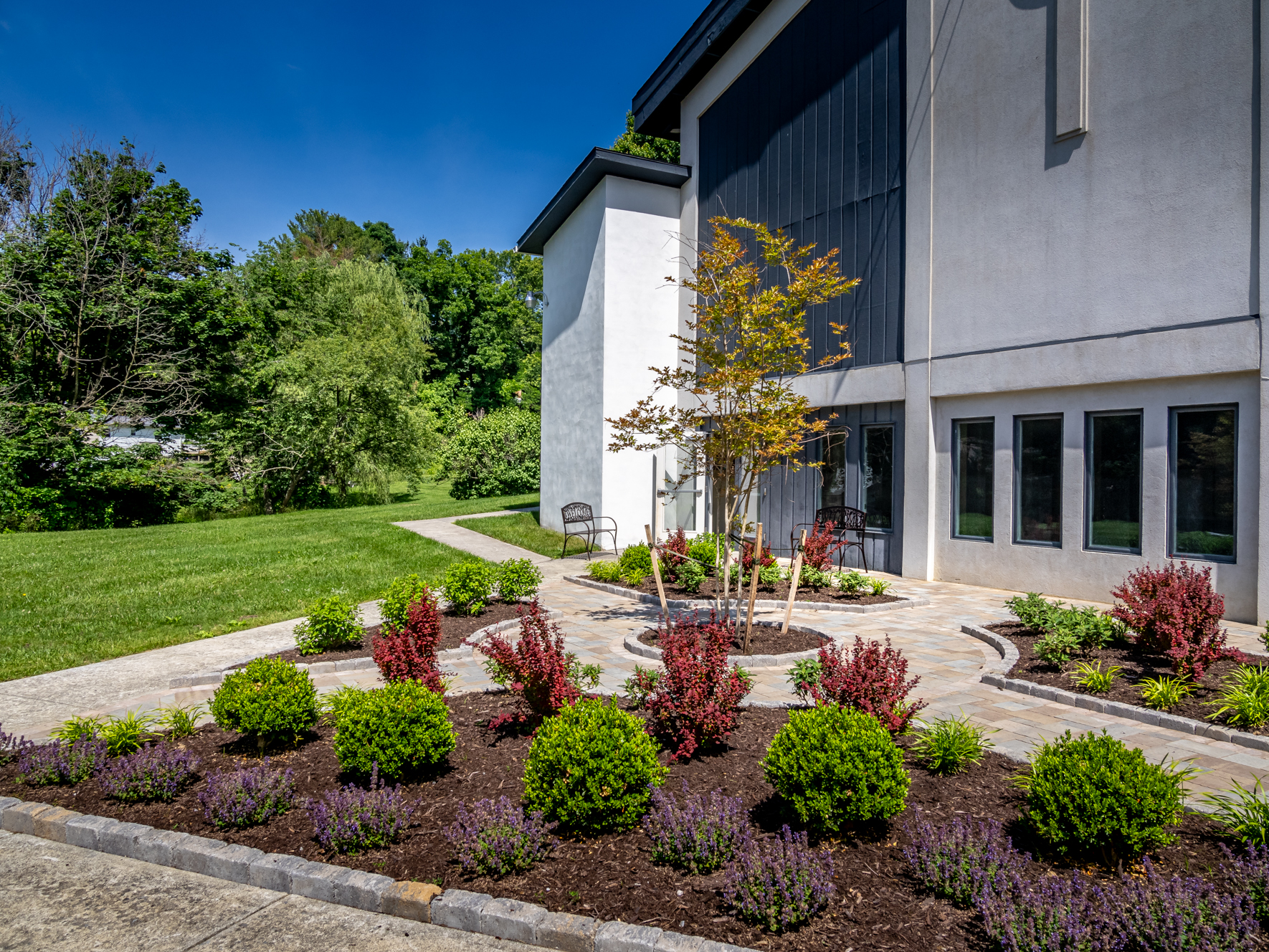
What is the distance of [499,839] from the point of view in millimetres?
3426

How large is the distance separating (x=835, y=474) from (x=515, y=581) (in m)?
6.66

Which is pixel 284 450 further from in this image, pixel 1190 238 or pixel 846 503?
pixel 1190 238

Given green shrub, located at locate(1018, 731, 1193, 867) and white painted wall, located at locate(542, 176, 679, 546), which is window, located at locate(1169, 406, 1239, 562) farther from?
white painted wall, located at locate(542, 176, 679, 546)

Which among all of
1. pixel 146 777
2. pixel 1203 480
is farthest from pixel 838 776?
pixel 1203 480

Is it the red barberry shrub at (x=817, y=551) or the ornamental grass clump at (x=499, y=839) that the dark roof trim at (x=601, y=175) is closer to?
the red barberry shrub at (x=817, y=551)

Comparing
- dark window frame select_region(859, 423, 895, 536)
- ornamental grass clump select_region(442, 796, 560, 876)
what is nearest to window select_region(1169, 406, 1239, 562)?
dark window frame select_region(859, 423, 895, 536)

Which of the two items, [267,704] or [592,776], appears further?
[267,704]

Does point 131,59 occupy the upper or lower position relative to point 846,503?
upper

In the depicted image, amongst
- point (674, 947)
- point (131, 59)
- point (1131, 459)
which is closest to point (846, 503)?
point (1131, 459)

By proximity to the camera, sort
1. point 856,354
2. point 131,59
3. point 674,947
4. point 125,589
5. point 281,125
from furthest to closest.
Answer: point 281,125 → point 131,59 → point 856,354 → point 125,589 → point 674,947

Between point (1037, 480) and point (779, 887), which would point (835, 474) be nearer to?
point (1037, 480)

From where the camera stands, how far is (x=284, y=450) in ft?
80.4

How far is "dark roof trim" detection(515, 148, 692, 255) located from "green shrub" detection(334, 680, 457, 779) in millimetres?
13167

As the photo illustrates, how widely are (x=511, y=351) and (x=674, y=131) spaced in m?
30.8
